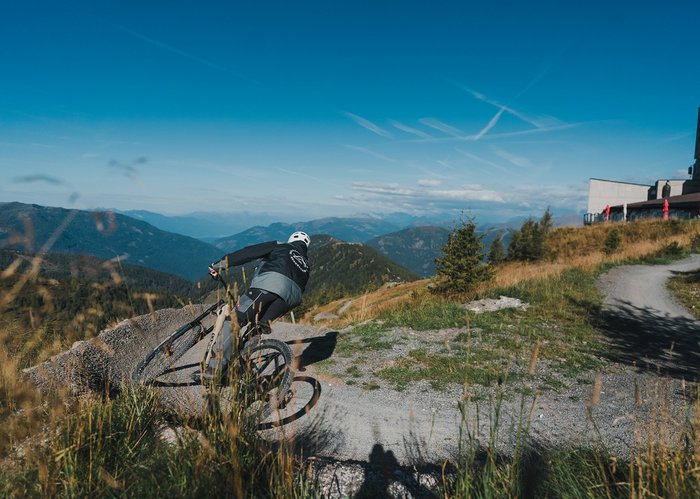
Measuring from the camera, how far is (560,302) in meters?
12.4

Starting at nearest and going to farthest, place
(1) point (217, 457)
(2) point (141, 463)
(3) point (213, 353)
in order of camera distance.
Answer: (1) point (217, 457)
(2) point (141, 463)
(3) point (213, 353)

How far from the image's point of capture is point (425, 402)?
6148 mm

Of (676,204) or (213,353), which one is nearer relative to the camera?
→ (213,353)

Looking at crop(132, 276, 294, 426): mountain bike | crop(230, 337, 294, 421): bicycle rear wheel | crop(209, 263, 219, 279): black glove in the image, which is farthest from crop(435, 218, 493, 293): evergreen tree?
crop(209, 263, 219, 279): black glove

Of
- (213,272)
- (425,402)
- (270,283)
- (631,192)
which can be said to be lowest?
(425,402)

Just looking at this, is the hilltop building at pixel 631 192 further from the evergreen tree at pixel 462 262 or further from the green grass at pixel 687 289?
the evergreen tree at pixel 462 262

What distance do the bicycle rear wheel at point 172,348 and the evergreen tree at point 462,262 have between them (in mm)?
13968

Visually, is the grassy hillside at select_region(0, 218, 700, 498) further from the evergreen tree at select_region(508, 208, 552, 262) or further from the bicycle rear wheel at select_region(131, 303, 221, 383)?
the evergreen tree at select_region(508, 208, 552, 262)

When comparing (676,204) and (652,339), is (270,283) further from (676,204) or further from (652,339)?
(676,204)

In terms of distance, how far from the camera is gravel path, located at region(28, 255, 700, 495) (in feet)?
14.3

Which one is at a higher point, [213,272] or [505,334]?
[213,272]

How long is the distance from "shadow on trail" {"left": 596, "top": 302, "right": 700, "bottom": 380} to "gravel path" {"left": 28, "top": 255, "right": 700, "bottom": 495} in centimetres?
3

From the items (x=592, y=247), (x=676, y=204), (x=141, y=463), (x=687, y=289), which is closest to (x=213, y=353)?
(x=141, y=463)

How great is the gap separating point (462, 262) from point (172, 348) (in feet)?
47.6
